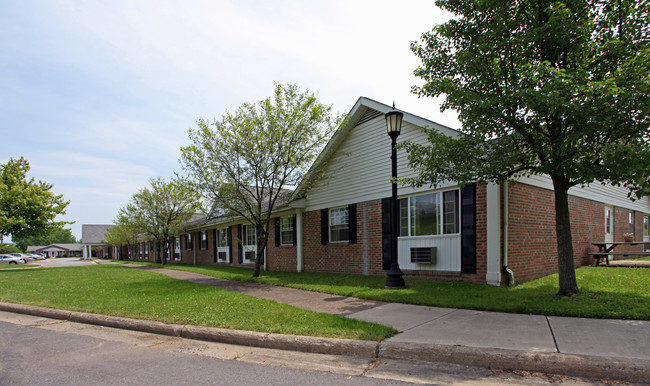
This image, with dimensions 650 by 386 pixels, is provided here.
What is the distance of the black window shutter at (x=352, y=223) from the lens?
12.8m

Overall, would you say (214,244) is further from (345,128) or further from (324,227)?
(345,128)

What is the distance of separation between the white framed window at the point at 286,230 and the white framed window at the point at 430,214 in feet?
19.9

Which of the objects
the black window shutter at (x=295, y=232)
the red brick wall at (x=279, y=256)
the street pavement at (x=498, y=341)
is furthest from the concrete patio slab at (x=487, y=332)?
the red brick wall at (x=279, y=256)

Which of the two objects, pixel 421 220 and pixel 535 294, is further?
pixel 421 220

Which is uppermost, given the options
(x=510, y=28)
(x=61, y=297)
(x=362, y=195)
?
(x=510, y=28)

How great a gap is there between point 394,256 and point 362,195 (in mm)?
3926

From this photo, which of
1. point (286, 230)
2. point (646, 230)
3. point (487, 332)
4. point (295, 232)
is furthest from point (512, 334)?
point (646, 230)

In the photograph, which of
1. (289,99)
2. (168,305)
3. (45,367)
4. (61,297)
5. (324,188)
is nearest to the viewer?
(45,367)

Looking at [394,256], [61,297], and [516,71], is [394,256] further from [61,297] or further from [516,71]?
[61,297]

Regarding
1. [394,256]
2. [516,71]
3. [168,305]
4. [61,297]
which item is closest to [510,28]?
[516,71]

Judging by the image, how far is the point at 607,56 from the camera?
246 inches

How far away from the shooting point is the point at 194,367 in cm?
443

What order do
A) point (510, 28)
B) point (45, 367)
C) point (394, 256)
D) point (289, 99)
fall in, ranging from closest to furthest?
point (45, 367), point (510, 28), point (394, 256), point (289, 99)

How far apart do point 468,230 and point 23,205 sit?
25969mm
